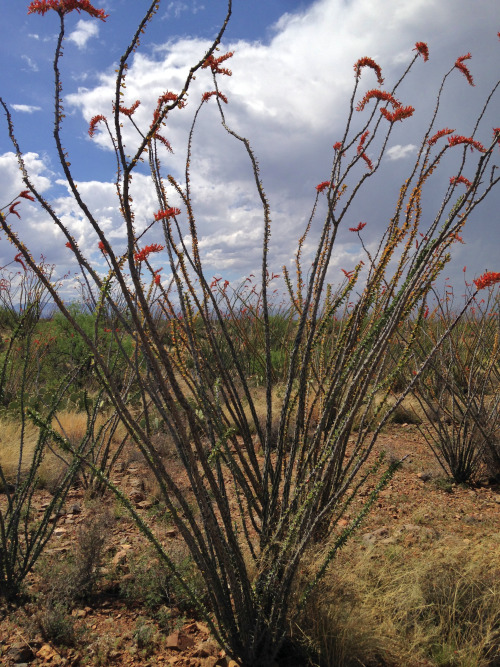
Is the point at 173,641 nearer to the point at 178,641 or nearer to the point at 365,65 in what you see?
the point at 178,641

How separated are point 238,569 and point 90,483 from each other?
206 centimetres

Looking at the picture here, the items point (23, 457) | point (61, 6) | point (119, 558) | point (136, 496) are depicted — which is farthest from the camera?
point (23, 457)

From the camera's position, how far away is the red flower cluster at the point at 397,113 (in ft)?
5.67

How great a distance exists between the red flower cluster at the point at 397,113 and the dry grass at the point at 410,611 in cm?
192

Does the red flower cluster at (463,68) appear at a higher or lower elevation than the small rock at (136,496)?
higher

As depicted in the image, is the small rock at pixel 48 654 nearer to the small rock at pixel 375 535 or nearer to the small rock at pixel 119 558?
the small rock at pixel 119 558

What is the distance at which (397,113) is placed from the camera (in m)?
1.75

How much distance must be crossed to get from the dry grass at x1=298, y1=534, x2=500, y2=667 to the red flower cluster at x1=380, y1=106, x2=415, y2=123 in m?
1.92

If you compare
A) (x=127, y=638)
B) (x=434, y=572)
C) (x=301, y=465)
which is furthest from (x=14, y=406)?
(x=434, y=572)

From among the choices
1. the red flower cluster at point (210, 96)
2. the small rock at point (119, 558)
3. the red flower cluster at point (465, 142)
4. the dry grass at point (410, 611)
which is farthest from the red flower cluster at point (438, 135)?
the small rock at point (119, 558)

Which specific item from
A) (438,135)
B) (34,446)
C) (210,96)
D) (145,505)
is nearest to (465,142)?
(438,135)

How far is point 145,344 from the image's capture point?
97 centimetres

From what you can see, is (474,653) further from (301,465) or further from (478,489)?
(478,489)

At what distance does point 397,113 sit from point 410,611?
2027 mm
